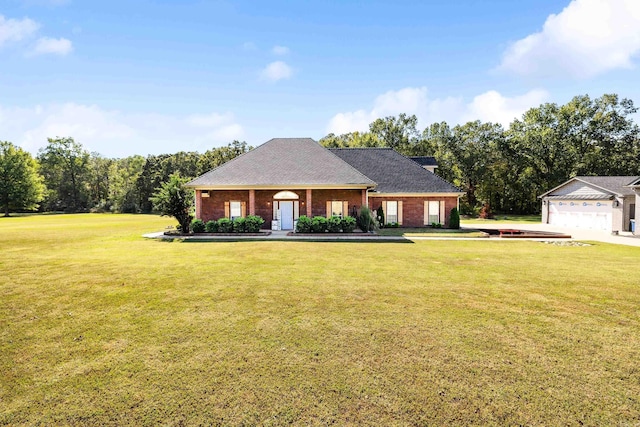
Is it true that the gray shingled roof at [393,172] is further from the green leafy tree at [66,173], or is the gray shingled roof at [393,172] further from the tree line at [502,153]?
the green leafy tree at [66,173]

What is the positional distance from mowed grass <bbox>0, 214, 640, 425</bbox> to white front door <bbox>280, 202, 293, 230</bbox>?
13.3 metres

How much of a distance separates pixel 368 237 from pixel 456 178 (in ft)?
119

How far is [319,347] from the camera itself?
502 centimetres

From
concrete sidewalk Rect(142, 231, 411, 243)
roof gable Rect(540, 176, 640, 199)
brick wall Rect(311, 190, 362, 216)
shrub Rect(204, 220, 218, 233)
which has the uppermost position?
roof gable Rect(540, 176, 640, 199)

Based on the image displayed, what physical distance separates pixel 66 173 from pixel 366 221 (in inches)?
3190

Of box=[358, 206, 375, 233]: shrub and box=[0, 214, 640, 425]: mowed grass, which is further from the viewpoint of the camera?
box=[358, 206, 375, 233]: shrub

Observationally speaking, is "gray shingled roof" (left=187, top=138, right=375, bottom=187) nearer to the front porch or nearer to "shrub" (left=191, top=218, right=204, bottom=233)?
the front porch

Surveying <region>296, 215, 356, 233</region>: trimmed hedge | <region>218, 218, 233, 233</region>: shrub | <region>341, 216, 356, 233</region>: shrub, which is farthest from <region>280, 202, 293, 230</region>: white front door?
<region>341, 216, 356, 233</region>: shrub

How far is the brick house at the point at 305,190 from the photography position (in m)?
22.5

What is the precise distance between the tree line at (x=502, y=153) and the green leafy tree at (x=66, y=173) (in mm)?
7438

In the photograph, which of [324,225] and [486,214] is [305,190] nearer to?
[324,225]

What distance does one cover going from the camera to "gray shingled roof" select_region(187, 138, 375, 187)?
2244 cm

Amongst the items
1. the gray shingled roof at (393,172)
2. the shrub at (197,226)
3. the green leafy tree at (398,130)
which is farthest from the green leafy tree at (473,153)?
the shrub at (197,226)

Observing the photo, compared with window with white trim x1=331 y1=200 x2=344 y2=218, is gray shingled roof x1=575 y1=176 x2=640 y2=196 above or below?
above
